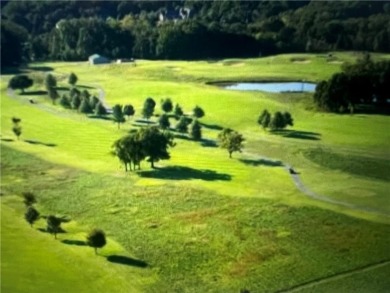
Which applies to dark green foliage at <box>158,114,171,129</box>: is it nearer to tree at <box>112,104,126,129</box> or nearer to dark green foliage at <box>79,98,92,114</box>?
tree at <box>112,104,126,129</box>

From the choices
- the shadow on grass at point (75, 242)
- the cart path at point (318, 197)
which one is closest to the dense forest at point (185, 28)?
the cart path at point (318, 197)

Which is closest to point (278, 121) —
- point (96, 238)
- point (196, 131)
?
point (196, 131)

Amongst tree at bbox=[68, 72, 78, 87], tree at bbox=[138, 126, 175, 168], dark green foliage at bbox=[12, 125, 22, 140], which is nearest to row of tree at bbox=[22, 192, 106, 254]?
tree at bbox=[138, 126, 175, 168]

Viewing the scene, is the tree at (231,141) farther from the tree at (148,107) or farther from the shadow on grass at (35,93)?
the shadow on grass at (35,93)

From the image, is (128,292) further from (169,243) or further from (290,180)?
(290,180)

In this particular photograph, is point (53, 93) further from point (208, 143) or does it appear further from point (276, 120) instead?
point (276, 120)

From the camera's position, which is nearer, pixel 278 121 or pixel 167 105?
pixel 278 121
